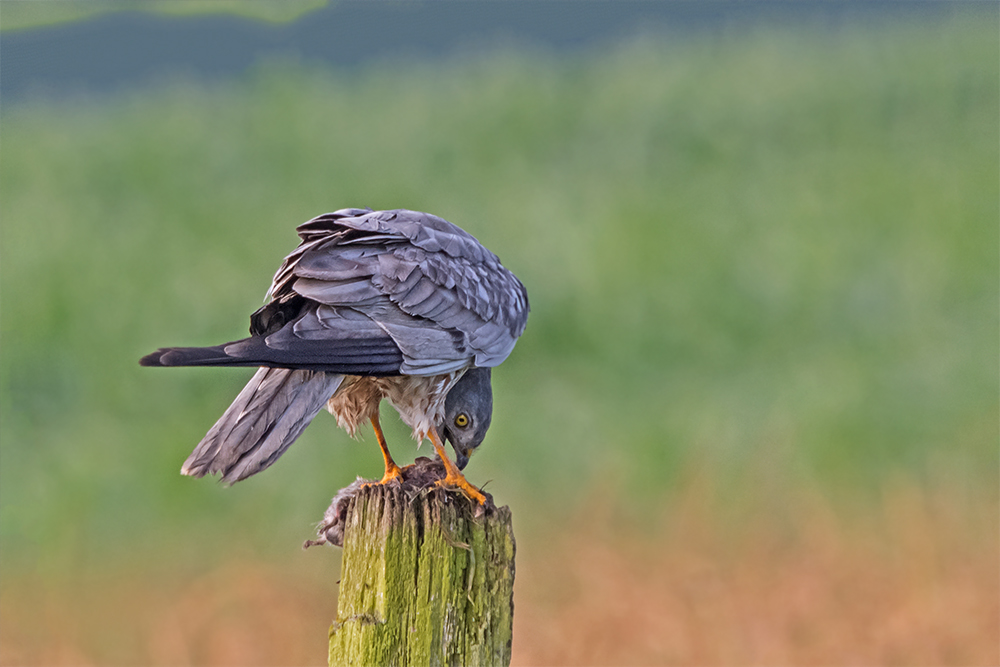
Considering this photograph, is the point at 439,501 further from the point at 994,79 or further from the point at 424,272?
the point at 994,79

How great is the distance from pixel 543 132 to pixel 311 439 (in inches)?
217

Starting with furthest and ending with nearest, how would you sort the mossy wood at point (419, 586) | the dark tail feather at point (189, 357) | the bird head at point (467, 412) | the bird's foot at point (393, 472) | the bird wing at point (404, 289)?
1. the bird head at point (467, 412)
2. the bird's foot at point (393, 472)
3. the bird wing at point (404, 289)
4. the mossy wood at point (419, 586)
5. the dark tail feather at point (189, 357)

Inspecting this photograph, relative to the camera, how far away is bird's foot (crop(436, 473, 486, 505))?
3.25m

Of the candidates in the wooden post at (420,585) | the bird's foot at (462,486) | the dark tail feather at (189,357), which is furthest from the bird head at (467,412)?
the dark tail feather at (189,357)

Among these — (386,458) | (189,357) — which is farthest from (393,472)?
(189,357)

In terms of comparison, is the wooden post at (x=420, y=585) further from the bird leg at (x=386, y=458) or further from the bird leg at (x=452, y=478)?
the bird leg at (x=386, y=458)

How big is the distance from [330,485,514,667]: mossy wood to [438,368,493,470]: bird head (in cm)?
81

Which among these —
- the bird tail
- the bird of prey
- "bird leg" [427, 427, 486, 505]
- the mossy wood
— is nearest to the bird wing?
the bird of prey

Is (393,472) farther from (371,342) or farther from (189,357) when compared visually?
(189,357)

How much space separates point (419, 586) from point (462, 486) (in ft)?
1.90

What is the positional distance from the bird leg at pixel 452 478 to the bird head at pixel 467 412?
4.1 inches

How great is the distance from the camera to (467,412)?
12.4 ft

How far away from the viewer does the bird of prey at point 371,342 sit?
2879 mm

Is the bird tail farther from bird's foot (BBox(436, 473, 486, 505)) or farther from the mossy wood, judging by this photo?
bird's foot (BBox(436, 473, 486, 505))
